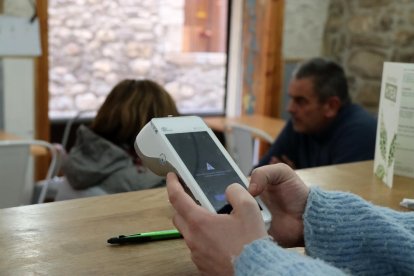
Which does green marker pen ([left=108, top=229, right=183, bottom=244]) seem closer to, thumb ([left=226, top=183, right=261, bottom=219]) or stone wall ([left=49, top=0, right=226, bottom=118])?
thumb ([left=226, top=183, right=261, bottom=219])

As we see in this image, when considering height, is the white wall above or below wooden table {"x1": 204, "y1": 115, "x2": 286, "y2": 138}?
above

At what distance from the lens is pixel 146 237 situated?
784 mm

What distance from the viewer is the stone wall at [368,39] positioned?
148 inches

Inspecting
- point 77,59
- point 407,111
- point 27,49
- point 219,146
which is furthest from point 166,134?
point 77,59

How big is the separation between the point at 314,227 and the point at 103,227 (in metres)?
0.30

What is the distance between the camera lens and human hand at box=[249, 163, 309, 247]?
0.79m

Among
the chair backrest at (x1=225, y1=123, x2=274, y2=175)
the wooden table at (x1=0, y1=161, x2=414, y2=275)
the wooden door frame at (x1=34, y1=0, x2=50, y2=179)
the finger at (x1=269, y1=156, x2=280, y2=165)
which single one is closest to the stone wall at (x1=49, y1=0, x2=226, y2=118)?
the wooden door frame at (x1=34, y1=0, x2=50, y2=179)

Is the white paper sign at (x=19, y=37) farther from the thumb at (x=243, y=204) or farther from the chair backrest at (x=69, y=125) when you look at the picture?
the thumb at (x=243, y=204)

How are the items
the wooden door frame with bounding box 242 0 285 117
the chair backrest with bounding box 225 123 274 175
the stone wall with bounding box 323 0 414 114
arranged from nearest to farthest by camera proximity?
the chair backrest with bounding box 225 123 274 175, the stone wall with bounding box 323 0 414 114, the wooden door frame with bounding box 242 0 285 117

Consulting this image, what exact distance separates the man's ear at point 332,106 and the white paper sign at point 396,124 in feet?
4.07

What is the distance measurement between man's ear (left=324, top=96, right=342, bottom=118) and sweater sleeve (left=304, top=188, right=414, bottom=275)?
1810mm

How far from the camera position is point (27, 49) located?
3387mm

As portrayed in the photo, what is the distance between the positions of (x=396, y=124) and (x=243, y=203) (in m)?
0.65

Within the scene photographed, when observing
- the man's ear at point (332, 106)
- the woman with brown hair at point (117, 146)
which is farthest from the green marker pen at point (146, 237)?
the man's ear at point (332, 106)
